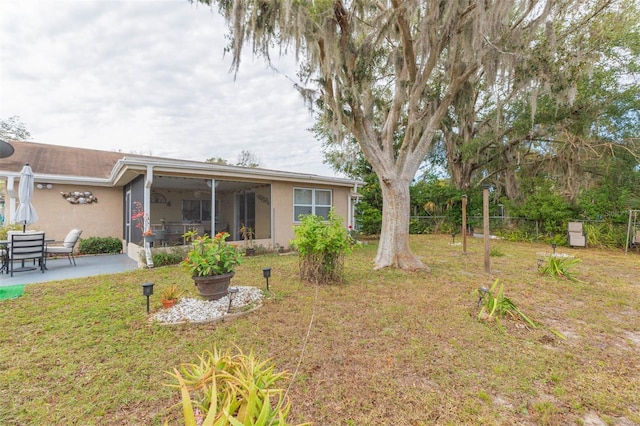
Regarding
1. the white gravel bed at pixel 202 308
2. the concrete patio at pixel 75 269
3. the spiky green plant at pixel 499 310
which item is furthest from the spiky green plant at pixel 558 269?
the concrete patio at pixel 75 269

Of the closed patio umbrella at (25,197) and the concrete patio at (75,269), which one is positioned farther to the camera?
the closed patio umbrella at (25,197)

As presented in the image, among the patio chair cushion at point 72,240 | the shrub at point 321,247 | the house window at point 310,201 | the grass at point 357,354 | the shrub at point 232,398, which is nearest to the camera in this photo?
the shrub at point 232,398

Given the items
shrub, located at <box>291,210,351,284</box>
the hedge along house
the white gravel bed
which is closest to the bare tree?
shrub, located at <box>291,210,351,284</box>

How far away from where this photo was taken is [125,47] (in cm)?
730

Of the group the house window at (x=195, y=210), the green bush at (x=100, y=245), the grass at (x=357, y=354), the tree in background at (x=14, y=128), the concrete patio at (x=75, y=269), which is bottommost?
the grass at (x=357, y=354)

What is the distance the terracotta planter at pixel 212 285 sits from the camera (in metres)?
3.81

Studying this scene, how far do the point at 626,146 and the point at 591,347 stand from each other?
444 inches

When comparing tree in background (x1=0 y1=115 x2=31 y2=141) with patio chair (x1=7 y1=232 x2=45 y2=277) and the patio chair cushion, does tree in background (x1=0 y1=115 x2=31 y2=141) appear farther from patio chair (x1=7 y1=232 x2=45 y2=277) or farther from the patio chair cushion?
patio chair (x1=7 y1=232 x2=45 y2=277)

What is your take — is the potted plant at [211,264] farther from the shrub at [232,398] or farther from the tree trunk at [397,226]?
the tree trunk at [397,226]

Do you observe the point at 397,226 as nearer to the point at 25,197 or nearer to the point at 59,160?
the point at 25,197

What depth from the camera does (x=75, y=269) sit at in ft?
20.9

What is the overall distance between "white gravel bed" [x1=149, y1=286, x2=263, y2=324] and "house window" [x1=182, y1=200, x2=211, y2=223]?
29.9 ft

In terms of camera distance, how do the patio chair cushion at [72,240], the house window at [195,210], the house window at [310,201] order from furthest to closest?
the house window at [195,210] → the house window at [310,201] → the patio chair cushion at [72,240]

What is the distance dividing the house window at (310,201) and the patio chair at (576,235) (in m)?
9.24
